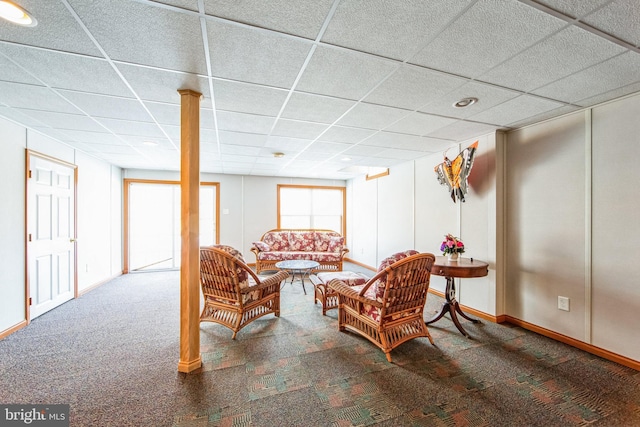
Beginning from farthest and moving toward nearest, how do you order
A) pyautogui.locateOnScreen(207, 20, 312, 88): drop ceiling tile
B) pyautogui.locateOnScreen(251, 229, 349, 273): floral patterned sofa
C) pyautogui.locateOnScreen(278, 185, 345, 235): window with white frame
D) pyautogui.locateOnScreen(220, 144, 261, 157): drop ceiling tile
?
pyautogui.locateOnScreen(278, 185, 345, 235): window with white frame → pyautogui.locateOnScreen(251, 229, 349, 273): floral patterned sofa → pyautogui.locateOnScreen(220, 144, 261, 157): drop ceiling tile → pyautogui.locateOnScreen(207, 20, 312, 88): drop ceiling tile

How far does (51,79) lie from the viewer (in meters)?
1.93

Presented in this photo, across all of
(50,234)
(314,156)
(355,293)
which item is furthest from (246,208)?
(355,293)

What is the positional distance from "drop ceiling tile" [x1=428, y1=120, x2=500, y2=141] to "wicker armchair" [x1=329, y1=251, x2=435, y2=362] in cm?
161

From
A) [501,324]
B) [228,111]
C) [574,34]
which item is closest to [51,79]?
[228,111]

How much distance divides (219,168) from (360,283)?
412 centimetres

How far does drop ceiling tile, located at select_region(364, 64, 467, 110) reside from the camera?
1.86 meters

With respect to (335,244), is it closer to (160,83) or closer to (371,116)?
(371,116)

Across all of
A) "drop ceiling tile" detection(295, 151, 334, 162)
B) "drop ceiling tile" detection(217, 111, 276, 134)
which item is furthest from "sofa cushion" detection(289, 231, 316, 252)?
"drop ceiling tile" detection(217, 111, 276, 134)

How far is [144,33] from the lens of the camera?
4.71 ft

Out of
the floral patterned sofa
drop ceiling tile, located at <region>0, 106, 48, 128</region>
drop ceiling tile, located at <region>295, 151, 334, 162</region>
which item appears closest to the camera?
drop ceiling tile, located at <region>0, 106, 48, 128</region>

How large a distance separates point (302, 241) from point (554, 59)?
17.8 ft

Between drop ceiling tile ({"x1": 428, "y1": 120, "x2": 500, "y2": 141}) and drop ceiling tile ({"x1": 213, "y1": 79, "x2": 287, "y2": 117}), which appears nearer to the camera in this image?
drop ceiling tile ({"x1": 213, "y1": 79, "x2": 287, "y2": 117})

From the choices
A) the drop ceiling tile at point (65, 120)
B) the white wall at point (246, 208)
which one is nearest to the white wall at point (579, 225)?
the drop ceiling tile at point (65, 120)

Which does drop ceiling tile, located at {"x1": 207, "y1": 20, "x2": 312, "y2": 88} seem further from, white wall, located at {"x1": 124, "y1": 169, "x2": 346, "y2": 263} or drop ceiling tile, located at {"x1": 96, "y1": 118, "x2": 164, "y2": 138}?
white wall, located at {"x1": 124, "y1": 169, "x2": 346, "y2": 263}
